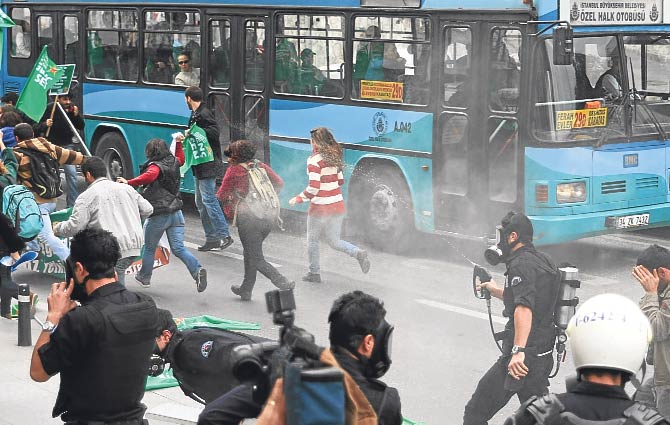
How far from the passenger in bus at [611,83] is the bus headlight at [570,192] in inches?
35.9

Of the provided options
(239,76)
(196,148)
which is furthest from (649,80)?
(239,76)

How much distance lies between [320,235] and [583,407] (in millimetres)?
8712

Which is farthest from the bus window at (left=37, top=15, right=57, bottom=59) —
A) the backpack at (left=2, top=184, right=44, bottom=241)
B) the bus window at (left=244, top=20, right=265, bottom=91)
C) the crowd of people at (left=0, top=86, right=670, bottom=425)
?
the backpack at (left=2, top=184, right=44, bottom=241)

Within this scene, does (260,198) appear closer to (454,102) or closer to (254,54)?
(454,102)

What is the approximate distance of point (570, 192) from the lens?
12.3 m

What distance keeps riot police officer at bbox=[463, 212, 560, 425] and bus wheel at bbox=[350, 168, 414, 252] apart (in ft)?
20.8

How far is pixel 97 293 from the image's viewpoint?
5.04 m

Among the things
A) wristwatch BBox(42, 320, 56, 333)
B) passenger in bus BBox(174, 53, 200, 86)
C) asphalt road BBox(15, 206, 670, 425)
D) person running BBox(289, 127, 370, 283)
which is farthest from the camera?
passenger in bus BBox(174, 53, 200, 86)

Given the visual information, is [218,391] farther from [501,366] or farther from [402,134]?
[402,134]

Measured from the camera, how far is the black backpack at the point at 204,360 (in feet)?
19.3

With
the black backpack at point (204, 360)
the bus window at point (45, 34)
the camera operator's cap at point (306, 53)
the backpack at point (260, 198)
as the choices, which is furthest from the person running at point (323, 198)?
the bus window at point (45, 34)

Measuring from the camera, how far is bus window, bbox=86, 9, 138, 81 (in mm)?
16614

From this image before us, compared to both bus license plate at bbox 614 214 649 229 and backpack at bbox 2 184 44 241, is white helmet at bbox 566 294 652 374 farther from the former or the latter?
bus license plate at bbox 614 214 649 229

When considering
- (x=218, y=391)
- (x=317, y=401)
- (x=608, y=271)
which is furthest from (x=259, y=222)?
(x=317, y=401)
